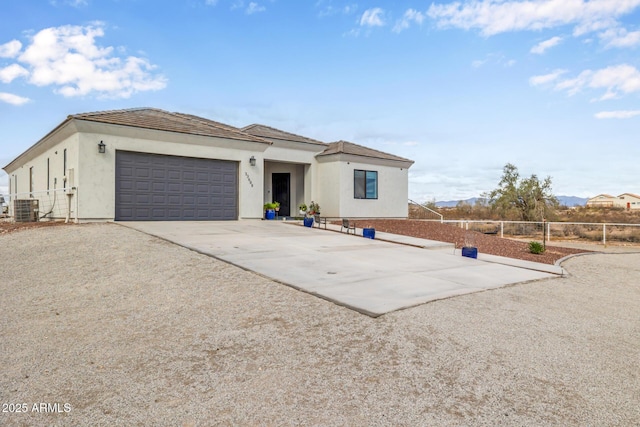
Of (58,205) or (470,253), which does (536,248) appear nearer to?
(470,253)

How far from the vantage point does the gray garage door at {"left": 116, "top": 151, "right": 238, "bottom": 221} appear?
1360 centimetres

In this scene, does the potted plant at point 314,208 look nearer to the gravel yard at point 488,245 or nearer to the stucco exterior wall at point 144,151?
the gravel yard at point 488,245

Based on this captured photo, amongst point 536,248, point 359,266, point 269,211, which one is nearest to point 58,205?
point 269,211

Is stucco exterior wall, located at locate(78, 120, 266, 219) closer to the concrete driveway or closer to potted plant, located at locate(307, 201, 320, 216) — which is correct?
the concrete driveway

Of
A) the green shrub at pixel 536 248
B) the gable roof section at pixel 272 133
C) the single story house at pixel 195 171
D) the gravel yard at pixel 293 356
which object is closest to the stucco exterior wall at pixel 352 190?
the single story house at pixel 195 171

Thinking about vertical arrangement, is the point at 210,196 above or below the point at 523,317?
above

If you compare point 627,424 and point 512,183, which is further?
point 512,183

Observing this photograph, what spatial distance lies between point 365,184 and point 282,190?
15.0ft

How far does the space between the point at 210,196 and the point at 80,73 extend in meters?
7.13

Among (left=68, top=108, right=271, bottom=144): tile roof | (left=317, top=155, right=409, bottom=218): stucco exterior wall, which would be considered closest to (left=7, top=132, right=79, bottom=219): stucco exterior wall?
(left=68, top=108, right=271, bottom=144): tile roof

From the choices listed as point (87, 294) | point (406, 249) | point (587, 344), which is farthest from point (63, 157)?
point (587, 344)

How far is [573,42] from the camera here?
467 inches

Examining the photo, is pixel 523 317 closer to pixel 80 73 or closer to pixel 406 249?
pixel 406 249

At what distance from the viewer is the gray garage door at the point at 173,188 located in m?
13.6
